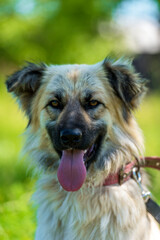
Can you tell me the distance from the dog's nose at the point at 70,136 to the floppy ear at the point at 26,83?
0.86 meters

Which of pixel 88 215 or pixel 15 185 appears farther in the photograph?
pixel 15 185

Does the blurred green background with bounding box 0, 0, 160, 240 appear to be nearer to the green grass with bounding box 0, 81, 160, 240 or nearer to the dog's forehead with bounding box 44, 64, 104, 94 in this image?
the green grass with bounding box 0, 81, 160, 240

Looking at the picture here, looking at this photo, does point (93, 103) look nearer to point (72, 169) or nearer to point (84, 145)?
point (84, 145)

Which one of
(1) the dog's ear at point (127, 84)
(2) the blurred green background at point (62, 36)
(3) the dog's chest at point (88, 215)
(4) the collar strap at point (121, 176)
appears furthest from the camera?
(2) the blurred green background at point (62, 36)

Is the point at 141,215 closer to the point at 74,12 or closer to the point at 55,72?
the point at 55,72

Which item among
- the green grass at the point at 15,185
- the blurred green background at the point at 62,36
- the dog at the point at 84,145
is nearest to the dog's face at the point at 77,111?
the dog at the point at 84,145

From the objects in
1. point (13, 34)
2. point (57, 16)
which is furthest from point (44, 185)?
point (57, 16)

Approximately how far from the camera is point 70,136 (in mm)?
2855

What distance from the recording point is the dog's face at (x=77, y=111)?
3.00m

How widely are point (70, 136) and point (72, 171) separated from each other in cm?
35

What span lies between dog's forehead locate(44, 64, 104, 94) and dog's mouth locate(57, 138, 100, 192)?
641mm

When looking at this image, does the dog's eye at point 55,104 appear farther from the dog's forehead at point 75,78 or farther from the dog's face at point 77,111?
the dog's forehead at point 75,78

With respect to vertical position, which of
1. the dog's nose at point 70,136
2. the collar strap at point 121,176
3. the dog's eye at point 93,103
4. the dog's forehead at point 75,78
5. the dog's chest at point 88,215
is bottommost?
the dog's chest at point 88,215

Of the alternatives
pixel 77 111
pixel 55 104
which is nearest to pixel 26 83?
pixel 55 104
